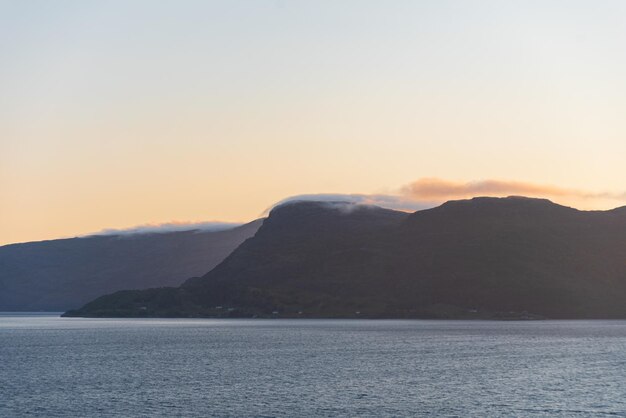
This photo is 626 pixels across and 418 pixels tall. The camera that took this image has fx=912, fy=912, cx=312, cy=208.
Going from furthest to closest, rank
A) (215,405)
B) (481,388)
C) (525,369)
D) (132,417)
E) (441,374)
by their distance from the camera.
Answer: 1. (525,369)
2. (441,374)
3. (481,388)
4. (215,405)
5. (132,417)

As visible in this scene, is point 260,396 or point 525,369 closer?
point 260,396

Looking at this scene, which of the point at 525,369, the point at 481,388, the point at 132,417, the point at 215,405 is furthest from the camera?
the point at 525,369

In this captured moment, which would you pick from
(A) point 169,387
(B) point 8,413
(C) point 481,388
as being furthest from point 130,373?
(C) point 481,388

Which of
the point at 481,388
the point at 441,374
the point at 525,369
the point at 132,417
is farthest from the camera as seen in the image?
the point at 525,369

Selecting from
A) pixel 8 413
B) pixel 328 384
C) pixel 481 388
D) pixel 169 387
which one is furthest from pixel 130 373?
pixel 481 388

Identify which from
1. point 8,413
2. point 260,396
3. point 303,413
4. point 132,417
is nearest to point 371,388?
point 260,396

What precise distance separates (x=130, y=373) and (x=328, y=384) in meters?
43.0

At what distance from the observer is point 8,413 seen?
11975cm

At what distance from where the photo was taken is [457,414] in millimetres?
118625

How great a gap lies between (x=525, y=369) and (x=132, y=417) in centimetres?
9489

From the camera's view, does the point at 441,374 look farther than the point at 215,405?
Yes

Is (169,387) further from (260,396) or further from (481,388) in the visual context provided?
(481,388)

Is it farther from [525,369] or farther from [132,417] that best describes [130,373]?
[525,369]

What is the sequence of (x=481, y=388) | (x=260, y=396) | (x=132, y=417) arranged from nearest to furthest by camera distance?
(x=132, y=417) → (x=260, y=396) → (x=481, y=388)
